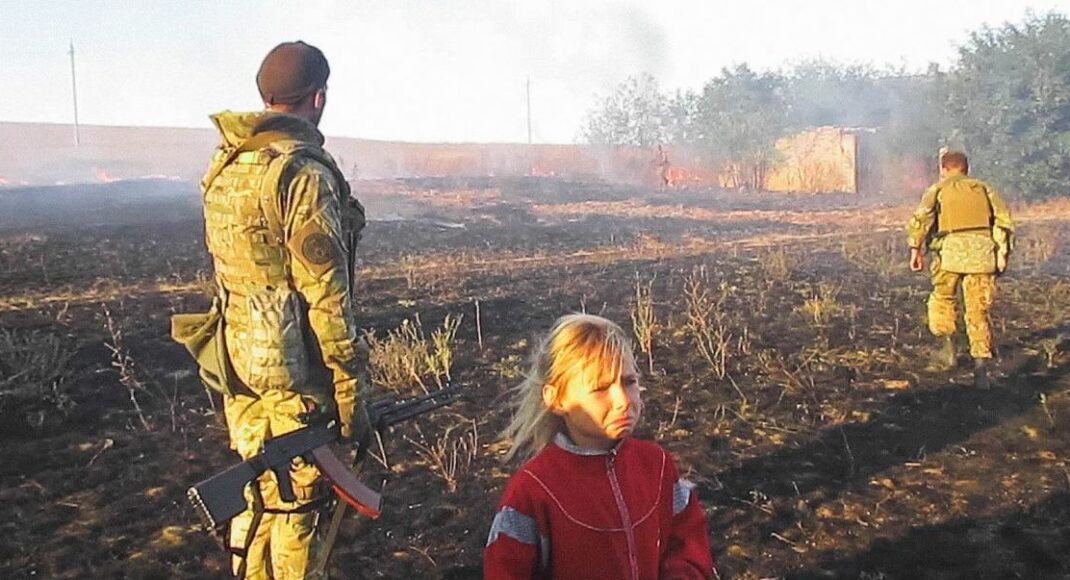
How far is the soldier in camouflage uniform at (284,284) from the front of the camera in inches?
95.4

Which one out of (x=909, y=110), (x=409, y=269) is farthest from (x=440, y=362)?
(x=909, y=110)

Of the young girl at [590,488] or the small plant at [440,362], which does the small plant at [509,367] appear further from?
the young girl at [590,488]

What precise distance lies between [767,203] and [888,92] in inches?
544

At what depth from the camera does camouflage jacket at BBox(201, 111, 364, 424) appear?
2.41 m

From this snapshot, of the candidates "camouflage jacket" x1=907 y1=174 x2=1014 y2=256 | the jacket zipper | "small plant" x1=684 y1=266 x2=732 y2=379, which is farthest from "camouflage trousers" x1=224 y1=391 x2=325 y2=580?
"camouflage jacket" x1=907 y1=174 x2=1014 y2=256

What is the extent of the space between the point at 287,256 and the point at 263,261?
7cm

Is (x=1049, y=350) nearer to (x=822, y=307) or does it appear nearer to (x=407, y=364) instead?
(x=822, y=307)

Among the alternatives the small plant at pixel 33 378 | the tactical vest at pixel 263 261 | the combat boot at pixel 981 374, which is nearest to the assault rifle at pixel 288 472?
the tactical vest at pixel 263 261

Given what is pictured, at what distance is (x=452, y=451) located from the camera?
14.5ft

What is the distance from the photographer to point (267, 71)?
8.33ft

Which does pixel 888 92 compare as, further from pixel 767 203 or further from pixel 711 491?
pixel 711 491

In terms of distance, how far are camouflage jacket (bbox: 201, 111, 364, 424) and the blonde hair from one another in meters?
0.65

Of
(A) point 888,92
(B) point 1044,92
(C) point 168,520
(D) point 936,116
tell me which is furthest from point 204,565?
(A) point 888,92

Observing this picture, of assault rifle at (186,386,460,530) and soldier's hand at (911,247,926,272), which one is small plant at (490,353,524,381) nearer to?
soldier's hand at (911,247,926,272)
